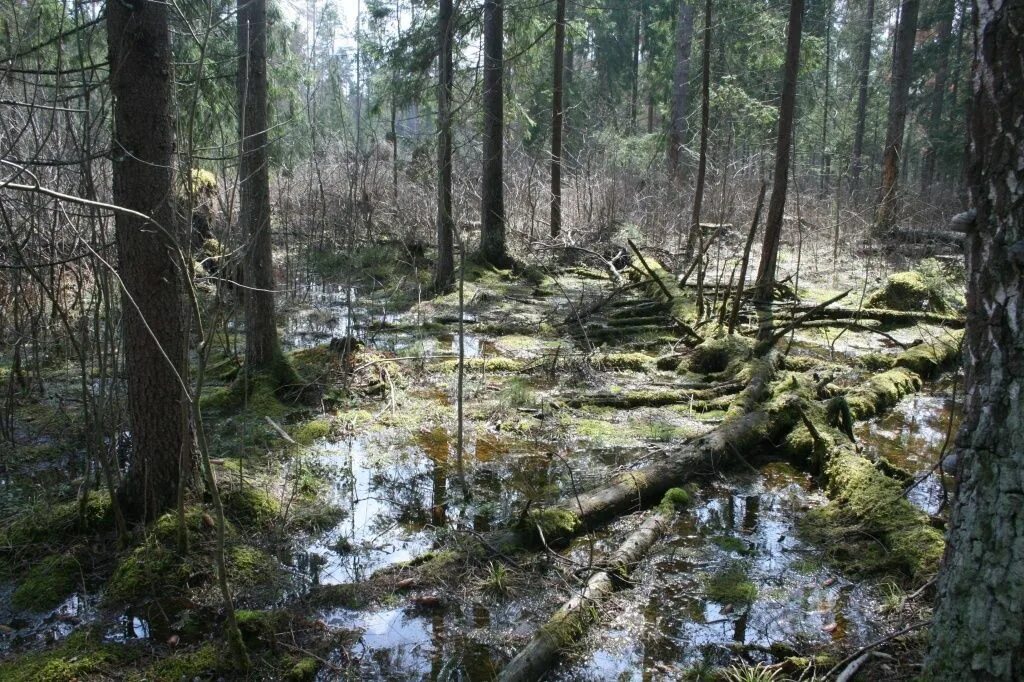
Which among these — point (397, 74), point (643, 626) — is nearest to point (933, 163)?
point (397, 74)

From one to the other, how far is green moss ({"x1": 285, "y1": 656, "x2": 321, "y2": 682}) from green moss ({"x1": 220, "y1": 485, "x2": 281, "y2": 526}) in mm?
1505

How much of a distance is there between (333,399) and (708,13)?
1085cm

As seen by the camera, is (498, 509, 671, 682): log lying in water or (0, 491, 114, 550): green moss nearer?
(498, 509, 671, 682): log lying in water

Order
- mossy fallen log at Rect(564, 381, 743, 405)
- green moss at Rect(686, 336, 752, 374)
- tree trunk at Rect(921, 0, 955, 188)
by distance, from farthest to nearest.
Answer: tree trunk at Rect(921, 0, 955, 188) → green moss at Rect(686, 336, 752, 374) → mossy fallen log at Rect(564, 381, 743, 405)

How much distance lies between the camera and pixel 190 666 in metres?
3.45

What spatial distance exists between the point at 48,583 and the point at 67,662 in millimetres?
814

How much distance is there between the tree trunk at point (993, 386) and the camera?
2260 mm

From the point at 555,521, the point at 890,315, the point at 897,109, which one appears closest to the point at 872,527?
the point at 555,521

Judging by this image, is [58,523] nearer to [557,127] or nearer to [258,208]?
[258,208]

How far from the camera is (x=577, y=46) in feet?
110

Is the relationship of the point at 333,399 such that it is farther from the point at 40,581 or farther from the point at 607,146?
the point at 607,146

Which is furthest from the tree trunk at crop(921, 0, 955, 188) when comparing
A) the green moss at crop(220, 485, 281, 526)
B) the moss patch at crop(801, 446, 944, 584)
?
the green moss at crop(220, 485, 281, 526)

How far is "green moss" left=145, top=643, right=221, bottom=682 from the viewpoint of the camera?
11.1 ft

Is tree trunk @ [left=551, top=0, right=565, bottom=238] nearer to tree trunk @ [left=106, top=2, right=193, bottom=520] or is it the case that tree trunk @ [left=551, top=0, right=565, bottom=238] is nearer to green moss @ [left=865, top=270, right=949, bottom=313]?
green moss @ [left=865, top=270, right=949, bottom=313]
